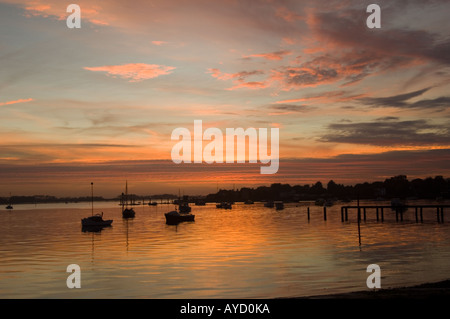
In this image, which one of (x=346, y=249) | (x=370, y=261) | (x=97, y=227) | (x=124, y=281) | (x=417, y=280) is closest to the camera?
(x=417, y=280)

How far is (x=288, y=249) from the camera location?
2221 inches

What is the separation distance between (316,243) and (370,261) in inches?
731

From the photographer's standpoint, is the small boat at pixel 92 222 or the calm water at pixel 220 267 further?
the small boat at pixel 92 222

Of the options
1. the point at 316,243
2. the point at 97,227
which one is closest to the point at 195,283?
the point at 316,243

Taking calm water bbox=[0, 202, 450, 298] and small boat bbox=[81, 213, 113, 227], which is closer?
calm water bbox=[0, 202, 450, 298]

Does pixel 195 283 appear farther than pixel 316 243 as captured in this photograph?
No

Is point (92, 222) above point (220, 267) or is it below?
below

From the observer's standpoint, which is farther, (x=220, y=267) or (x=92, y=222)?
(x=92, y=222)
